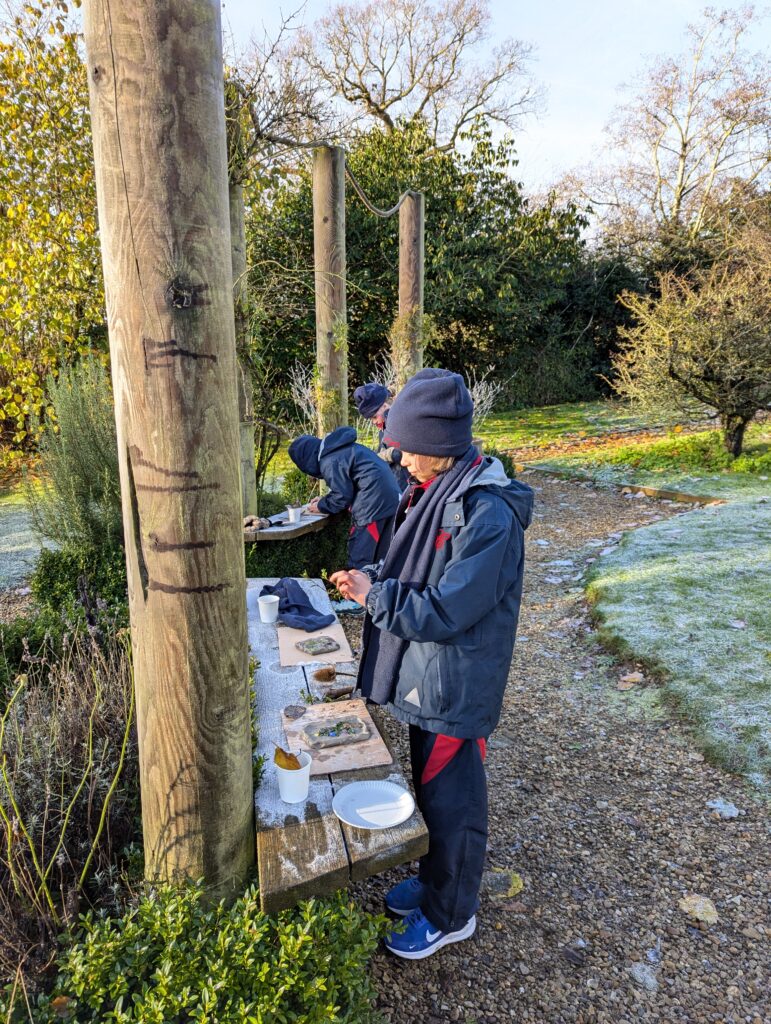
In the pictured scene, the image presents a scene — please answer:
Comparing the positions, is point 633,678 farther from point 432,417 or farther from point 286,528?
point 432,417

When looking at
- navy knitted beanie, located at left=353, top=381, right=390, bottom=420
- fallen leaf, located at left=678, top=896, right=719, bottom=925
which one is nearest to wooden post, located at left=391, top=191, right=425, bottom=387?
navy knitted beanie, located at left=353, top=381, right=390, bottom=420

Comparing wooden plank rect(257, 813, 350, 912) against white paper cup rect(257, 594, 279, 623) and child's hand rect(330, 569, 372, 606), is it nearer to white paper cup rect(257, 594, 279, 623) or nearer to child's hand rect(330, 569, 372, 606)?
child's hand rect(330, 569, 372, 606)

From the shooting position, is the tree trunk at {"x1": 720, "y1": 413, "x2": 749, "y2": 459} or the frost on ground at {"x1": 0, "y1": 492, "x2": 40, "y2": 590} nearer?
the frost on ground at {"x1": 0, "y1": 492, "x2": 40, "y2": 590}

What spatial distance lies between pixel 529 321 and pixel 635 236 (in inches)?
187

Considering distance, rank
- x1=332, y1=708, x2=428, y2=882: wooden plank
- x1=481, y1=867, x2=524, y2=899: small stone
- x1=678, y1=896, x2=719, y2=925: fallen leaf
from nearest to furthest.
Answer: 1. x1=332, y1=708, x2=428, y2=882: wooden plank
2. x1=678, y1=896, x2=719, y2=925: fallen leaf
3. x1=481, y1=867, x2=524, y2=899: small stone

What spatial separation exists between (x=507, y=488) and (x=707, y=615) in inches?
152

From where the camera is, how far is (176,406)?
1690 mm

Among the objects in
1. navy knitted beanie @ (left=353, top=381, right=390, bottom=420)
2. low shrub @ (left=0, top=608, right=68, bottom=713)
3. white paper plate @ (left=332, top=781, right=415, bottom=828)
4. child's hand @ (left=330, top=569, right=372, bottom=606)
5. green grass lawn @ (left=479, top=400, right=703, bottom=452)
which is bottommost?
low shrub @ (left=0, top=608, right=68, bottom=713)

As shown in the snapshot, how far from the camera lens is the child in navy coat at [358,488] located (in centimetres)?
536

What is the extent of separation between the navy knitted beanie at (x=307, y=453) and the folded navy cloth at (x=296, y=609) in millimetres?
1647

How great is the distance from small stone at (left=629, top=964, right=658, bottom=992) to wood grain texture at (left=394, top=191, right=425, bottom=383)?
7.72m

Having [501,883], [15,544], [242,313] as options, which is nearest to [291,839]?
[501,883]

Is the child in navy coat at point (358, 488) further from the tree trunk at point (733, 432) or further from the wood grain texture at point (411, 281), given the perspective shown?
the tree trunk at point (733, 432)

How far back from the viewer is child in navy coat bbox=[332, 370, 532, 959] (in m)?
2.14
